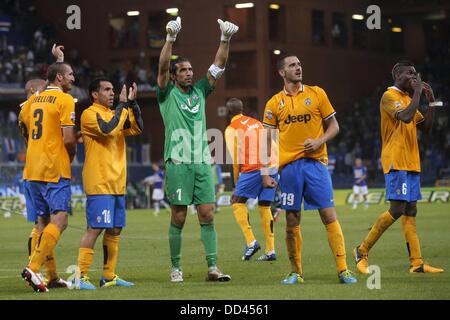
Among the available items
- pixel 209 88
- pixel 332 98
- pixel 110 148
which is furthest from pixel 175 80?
pixel 332 98

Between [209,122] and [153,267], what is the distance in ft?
131

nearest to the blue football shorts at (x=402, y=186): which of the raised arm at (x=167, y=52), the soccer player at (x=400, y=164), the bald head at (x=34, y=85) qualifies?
the soccer player at (x=400, y=164)

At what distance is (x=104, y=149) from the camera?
12.4 metres

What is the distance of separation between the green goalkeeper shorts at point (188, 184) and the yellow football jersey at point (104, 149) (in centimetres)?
63

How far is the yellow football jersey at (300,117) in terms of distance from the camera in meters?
12.4

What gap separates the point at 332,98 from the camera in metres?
57.5

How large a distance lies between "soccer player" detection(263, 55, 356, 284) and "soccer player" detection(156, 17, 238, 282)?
0.96 meters

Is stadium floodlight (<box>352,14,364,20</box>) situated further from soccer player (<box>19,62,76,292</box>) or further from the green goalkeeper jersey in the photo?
soccer player (<box>19,62,76,292</box>)

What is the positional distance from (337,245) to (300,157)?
3.73 ft

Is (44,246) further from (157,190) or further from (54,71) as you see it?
(157,190)

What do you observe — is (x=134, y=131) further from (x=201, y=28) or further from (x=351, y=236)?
(x=201, y=28)

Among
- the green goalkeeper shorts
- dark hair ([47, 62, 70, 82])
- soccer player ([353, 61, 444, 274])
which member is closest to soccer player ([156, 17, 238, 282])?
the green goalkeeper shorts

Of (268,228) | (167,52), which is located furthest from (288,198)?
(268,228)

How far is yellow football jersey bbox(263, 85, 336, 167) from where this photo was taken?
1238cm
